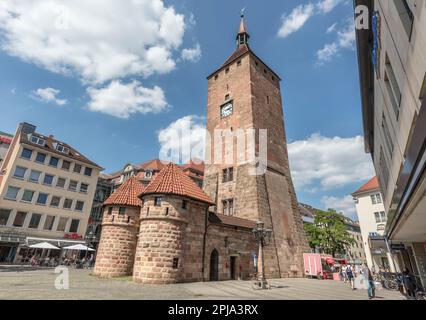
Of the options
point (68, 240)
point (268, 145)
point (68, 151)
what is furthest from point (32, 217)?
point (268, 145)

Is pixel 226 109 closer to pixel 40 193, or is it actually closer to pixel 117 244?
pixel 117 244

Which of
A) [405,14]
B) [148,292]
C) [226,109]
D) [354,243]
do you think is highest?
[226,109]

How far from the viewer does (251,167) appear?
2353cm

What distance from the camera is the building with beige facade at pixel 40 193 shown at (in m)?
27.7

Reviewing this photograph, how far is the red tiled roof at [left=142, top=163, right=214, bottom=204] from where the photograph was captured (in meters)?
16.4

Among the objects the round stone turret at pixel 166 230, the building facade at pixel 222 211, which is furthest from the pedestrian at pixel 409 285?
the round stone turret at pixel 166 230

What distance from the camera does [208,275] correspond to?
16906mm

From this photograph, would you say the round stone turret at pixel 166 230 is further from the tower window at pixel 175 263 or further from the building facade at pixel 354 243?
the building facade at pixel 354 243

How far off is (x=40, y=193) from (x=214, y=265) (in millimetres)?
25607

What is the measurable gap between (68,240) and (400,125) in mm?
35167

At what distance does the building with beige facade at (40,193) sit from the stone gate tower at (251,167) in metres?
19.4

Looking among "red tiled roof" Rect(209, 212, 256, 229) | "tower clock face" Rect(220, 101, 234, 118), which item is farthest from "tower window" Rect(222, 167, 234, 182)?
"tower clock face" Rect(220, 101, 234, 118)

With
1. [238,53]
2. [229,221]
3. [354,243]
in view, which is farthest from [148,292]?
[354,243]

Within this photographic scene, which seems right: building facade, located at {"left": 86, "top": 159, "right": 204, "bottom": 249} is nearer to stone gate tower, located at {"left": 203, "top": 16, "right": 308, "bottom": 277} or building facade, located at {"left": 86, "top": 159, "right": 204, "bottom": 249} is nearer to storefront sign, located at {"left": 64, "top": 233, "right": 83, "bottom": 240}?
storefront sign, located at {"left": 64, "top": 233, "right": 83, "bottom": 240}
